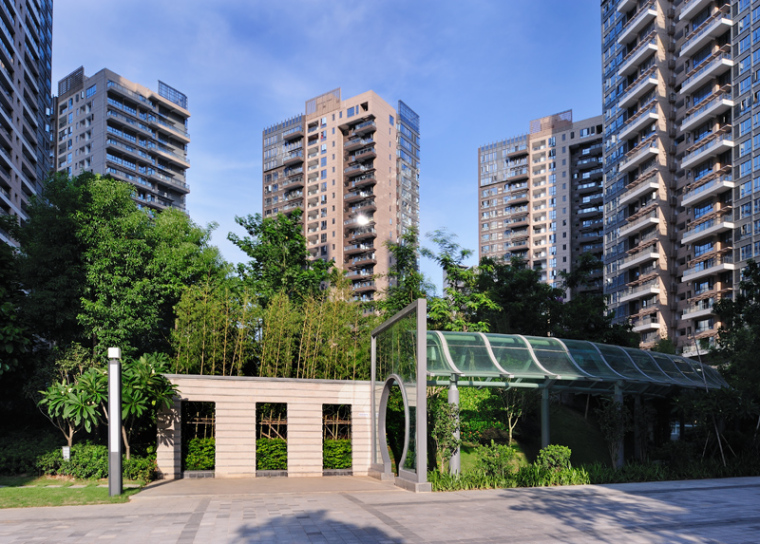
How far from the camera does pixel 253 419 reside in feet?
66.1

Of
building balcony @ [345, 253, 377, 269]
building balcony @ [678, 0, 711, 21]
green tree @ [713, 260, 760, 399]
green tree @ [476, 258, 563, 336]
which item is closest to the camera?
green tree @ [713, 260, 760, 399]

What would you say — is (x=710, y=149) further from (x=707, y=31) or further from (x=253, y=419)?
(x=253, y=419)

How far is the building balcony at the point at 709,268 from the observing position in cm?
5209

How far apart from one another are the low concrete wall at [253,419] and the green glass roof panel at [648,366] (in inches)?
359

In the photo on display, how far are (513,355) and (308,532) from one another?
9.90 metres

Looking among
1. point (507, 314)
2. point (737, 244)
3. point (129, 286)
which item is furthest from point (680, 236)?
point (129, 286)

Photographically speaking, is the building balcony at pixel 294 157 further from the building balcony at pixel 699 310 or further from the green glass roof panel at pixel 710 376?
the green glass roof panel at pixel 710 376

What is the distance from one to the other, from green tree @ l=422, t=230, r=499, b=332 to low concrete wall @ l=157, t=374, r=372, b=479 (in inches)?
347

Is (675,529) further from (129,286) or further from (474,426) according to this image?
(129,286)

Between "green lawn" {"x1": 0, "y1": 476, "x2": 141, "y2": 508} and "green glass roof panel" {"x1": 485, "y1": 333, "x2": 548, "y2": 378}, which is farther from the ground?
"green glass roof panel" {"x1": 485, "y1": 333, "x2": 548, "y2": 378}

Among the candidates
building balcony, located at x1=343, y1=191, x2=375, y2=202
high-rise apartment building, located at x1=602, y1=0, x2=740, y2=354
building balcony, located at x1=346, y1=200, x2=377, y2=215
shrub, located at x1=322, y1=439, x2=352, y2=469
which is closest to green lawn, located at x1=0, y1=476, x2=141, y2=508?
shrub, located at x1=322, y1=439, x2=352, y2=469

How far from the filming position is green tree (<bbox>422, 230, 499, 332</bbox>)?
29.5m

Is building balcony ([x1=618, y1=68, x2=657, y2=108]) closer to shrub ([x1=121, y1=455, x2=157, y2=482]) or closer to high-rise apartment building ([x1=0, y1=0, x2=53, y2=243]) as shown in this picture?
high-rise apartment building ([x1=0, y1=0, x2=53, y2=243])

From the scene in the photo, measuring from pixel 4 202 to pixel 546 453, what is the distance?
5305cm
